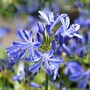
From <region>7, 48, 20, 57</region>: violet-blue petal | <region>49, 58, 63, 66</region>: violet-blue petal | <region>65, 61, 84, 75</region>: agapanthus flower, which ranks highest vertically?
<region>7, 48, 20, 57</region>: violet-blue petal

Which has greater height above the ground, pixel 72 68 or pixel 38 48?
pixel 38 48

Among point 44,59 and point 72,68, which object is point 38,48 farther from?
point 72,68

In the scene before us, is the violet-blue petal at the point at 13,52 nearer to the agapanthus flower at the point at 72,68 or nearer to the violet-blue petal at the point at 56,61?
the violet-blue petal at the point at 56,61

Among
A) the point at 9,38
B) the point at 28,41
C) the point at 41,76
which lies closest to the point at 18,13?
the point at 9,38

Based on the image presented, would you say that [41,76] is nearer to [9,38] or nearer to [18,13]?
[9,38]

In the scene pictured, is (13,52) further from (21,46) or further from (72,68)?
(72,68)

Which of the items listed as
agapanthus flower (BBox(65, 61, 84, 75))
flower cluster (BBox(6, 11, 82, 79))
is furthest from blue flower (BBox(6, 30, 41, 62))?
agapanthus flower (BBox(65, 61, 84, 75))

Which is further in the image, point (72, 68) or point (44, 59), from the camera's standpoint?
point (72, 68)

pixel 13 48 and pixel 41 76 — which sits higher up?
pixel 13 48

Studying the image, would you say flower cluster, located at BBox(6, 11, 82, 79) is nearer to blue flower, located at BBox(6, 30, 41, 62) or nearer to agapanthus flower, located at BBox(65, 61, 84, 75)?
blue flower, located at BBox(6, 30, 41, 62)

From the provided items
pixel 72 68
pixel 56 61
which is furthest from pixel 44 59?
pixel 72 68

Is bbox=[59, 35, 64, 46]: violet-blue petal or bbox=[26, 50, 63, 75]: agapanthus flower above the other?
bbox=[59, 35, 64, 46]: violet-blue petal
